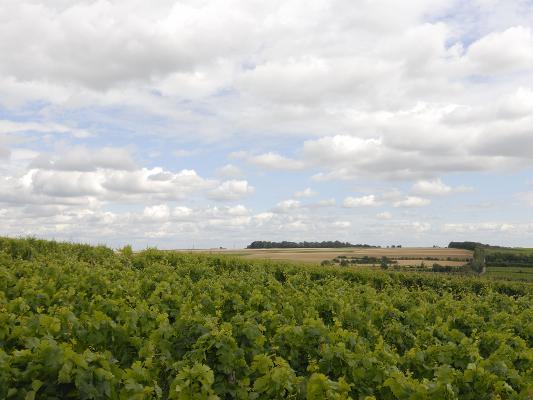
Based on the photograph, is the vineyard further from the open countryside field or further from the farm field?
the farm field

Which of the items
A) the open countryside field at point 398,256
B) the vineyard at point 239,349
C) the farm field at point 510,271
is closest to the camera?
the vineyard at point 239,349

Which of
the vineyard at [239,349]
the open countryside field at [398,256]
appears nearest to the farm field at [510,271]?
the open countryside field at [398,256]

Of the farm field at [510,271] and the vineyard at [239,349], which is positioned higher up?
the vineyard at [239,349]

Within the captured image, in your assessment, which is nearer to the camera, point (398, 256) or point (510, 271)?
point (510, 271)

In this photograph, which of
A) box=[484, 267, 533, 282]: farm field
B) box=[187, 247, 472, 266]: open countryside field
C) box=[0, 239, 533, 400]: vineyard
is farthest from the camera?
box=[187, 247, 472, 266]: open countryside field

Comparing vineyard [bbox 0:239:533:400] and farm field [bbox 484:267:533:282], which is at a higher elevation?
vineyard [bbox 0:239:533:400]

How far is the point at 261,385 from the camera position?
5.83 metres

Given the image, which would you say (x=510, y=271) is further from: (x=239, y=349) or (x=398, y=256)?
(x=239, y=349)

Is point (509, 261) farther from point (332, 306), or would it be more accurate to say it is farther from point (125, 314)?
point (125, 314)

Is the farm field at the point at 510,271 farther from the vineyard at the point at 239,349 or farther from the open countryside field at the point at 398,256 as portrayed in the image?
the vineyard at the point at 239,349

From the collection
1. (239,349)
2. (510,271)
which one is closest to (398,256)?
(510,271)

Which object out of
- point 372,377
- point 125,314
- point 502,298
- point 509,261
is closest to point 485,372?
point 372,377

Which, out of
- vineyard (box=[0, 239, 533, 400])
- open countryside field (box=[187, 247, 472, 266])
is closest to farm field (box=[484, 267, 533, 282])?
open countryside field (box=[187, 247, 472, 266])

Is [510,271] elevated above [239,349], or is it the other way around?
[239,349]
